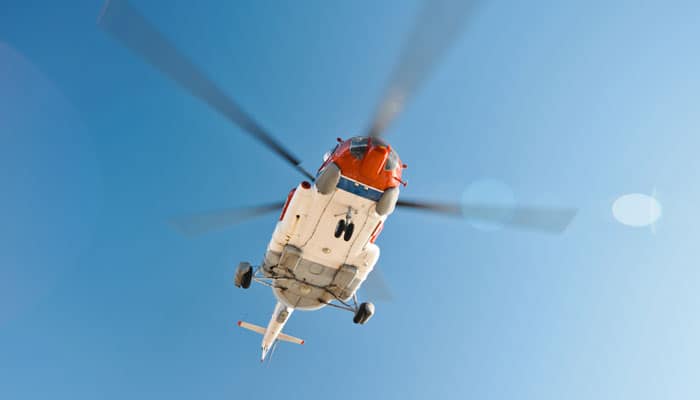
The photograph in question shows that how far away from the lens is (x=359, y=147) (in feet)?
45.4

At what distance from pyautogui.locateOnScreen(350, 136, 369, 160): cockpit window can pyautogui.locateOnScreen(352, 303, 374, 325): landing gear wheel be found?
23.5 ft

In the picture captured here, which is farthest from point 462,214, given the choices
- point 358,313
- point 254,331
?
point 254,331

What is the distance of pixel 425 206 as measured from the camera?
49.8ft

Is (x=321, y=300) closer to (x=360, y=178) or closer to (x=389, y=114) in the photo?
(x=360, y=178)

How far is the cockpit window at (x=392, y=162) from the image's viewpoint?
14.0 meters

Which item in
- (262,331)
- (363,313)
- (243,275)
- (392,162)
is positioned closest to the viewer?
(392,162)

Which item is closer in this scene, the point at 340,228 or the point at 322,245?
the point at 340,228

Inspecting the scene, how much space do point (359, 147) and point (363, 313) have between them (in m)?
7.56

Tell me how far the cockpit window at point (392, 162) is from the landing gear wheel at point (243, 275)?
7.04 m

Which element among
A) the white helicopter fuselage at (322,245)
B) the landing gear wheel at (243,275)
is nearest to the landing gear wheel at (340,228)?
the white helicopter fuselage at (322,245)

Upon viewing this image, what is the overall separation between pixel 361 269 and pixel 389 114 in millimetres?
6552

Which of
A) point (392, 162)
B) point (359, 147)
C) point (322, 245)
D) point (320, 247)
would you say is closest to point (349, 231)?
point (322, 245)

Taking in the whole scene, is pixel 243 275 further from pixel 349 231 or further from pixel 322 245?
pixel 349 231

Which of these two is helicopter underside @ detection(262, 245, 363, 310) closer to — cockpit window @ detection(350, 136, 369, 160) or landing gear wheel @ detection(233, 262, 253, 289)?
landing gear wheel @ detection(233, 262, 253, 289)
